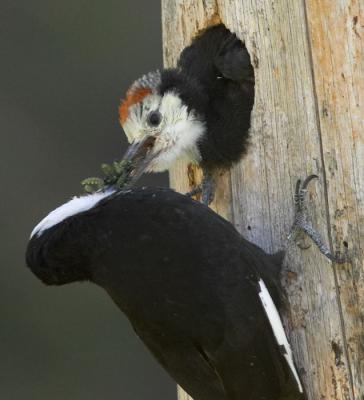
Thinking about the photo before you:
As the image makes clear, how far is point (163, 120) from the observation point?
13.3ft

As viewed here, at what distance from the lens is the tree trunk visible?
327 centimetres

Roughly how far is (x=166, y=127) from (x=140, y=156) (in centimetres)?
16

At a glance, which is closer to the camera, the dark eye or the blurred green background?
the dark eye

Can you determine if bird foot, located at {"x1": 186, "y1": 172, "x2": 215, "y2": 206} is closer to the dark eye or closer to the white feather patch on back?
the dark eye

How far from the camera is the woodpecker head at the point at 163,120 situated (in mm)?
3988

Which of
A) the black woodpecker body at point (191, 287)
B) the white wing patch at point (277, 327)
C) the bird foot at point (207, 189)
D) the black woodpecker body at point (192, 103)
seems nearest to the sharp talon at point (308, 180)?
the black woodpecker body at point (191, 287)

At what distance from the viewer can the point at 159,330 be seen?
321cm

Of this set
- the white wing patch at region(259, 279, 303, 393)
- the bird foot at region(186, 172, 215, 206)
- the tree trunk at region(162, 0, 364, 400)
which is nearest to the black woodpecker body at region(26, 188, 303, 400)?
the white wing patch at region(259, 279, 303, 393)

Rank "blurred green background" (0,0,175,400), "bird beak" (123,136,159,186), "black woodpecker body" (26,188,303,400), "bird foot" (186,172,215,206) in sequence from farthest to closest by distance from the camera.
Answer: "blurred green background" (0,0,175,400), "bird beak" (123,136,159,186), "bird foot" (186,172,215,206), "black woodpecker body" (26,188,303,400)

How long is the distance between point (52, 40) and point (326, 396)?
361cm

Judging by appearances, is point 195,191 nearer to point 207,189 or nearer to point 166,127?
point 207,189

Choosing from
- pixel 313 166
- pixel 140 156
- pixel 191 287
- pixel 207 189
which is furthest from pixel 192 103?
pixel 191 287

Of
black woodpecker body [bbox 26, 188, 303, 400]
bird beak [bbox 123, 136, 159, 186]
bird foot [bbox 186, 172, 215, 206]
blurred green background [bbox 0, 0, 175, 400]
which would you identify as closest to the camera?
black woodpecker body [bbox 26, 188, 303, 400]

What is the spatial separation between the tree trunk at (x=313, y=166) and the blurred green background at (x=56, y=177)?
2570 mm
